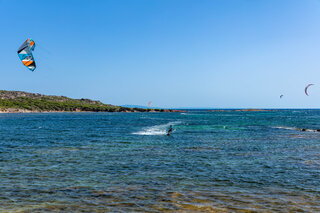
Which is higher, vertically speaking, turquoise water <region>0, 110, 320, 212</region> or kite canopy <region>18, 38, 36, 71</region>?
kite canopy <region>18, 38, 36, 71</region>

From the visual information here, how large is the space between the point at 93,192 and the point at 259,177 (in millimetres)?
8600

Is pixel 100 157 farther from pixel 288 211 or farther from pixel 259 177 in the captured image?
pixel 288 211

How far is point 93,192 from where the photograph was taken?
11.2m

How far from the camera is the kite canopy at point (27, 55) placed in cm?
2792

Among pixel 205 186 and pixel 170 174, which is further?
pixel 170 174

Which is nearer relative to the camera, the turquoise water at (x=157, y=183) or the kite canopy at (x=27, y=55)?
the turquoise water at (x=157, y=183)

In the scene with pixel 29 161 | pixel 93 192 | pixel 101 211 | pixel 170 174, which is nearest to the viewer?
pixel 101 211

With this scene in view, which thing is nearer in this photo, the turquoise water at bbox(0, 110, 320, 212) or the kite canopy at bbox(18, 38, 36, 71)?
the turquoise water at bbox(0, 110, 320, 212)

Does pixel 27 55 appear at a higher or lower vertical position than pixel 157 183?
higher

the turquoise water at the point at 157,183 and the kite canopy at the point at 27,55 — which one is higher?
the kite canopy at the point at 27,55

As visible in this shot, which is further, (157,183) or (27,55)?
(27,55)

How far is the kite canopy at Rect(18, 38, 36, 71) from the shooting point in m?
27.9

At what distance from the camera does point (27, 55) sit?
93.4 feet

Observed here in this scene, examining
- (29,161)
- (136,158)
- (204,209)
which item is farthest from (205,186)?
(29,161)
